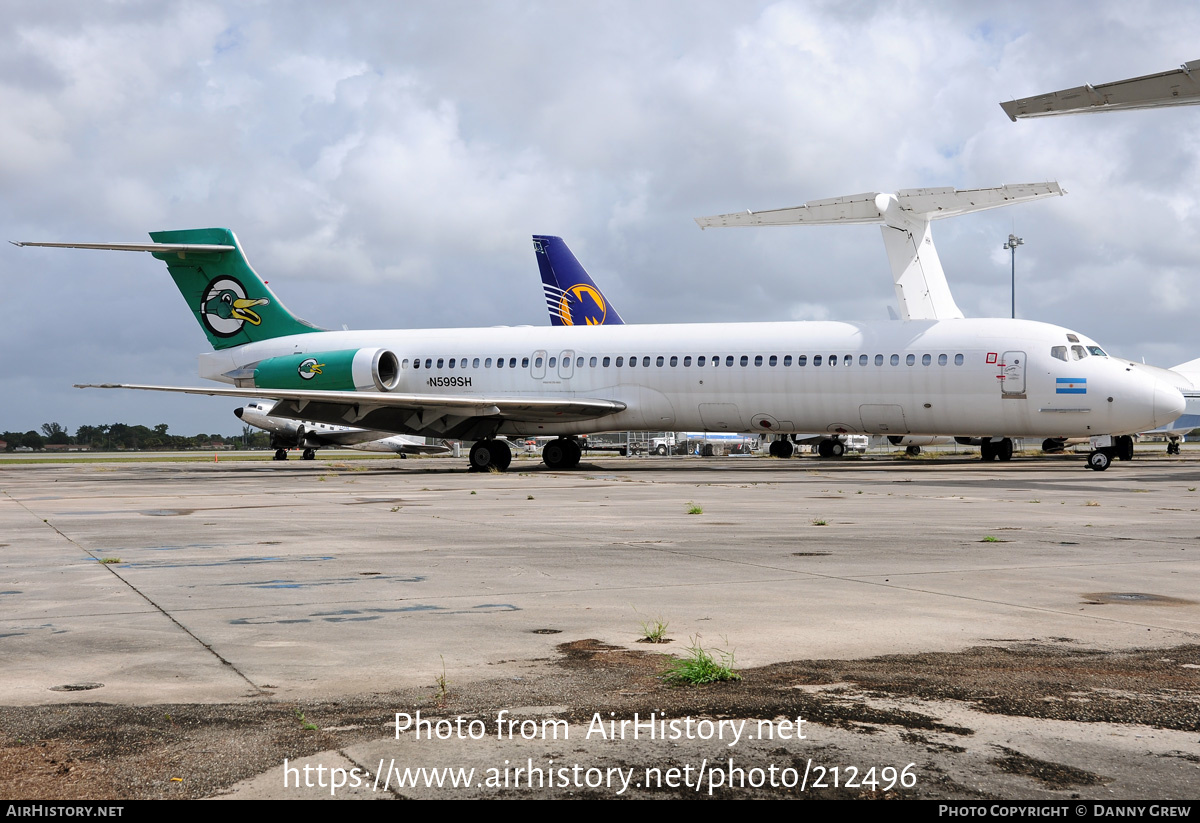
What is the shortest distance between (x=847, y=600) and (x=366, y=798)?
4.12 m

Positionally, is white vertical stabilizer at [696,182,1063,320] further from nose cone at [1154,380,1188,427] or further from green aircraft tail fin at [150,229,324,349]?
green aircraft tail fin at [150,229,324,349]

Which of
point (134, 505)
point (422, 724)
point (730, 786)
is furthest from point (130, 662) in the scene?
point (134, 505)

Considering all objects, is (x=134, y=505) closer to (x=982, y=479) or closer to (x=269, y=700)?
(x=269, y=700)

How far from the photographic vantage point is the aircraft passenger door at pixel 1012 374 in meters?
24.1

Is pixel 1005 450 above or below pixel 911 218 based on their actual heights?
below

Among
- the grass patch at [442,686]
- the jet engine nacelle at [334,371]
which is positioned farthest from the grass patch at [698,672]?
the jet engine nacelle at [334,371]

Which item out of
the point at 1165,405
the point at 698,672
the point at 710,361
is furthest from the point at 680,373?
the point at 698,672

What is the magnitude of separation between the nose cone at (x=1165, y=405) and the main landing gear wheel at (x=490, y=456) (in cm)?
1655

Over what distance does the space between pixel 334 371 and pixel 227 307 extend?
16.7 ft

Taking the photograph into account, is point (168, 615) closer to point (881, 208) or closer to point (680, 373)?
point (680, 373)

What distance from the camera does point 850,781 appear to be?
3137 millimetres

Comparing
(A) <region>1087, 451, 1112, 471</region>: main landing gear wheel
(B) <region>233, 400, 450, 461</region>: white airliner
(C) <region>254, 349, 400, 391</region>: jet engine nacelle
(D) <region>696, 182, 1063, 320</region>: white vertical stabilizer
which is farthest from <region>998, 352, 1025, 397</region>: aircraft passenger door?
(B) <region>233, 400, 450, 461</region>: white airliner

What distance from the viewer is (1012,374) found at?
24156 mm

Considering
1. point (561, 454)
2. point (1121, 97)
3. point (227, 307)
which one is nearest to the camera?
point (1121, 97)
